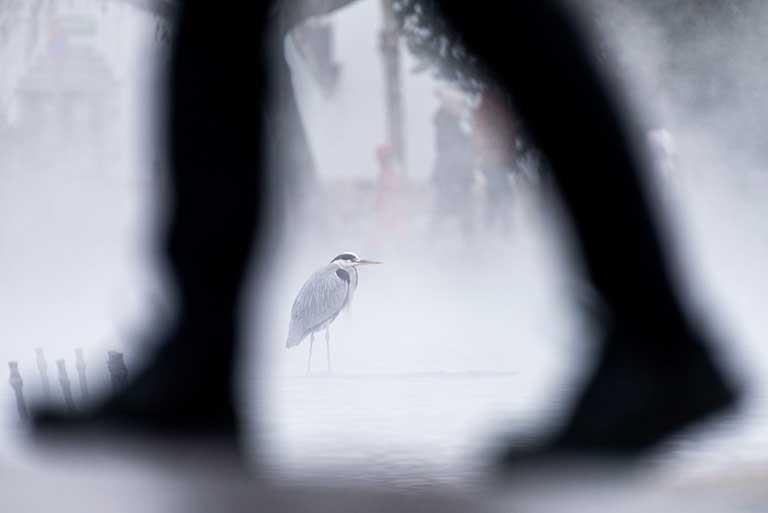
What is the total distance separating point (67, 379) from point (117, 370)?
0.53 ft

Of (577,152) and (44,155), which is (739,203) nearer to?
(44,155)

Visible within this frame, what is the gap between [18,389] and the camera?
9.08 ft

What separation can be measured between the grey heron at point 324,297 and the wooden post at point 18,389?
0.59m

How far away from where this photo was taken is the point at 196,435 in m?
2.48

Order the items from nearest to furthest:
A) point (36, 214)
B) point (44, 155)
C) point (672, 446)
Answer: point (672, 446) < point (36, 214) < point (44, 155)

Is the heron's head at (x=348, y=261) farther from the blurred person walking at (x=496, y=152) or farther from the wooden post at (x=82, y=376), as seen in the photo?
A: the wooden post at (x=82, y=376)

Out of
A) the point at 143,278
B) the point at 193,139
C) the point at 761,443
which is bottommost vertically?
the point at 761,443

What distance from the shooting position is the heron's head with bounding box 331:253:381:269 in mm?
3445


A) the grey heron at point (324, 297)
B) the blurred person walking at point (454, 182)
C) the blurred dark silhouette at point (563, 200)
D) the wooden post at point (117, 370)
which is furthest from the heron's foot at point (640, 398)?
the blurred person walking at point (454, 182)

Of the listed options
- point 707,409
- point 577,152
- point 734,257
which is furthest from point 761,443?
point 734,257

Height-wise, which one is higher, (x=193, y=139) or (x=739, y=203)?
(x=193, y=139)

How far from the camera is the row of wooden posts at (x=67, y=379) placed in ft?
8.61

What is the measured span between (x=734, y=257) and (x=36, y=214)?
153 cm

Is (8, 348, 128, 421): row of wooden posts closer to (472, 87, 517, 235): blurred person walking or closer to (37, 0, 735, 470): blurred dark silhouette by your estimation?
(37, 0, 735, 470): blurred dark silhouette
